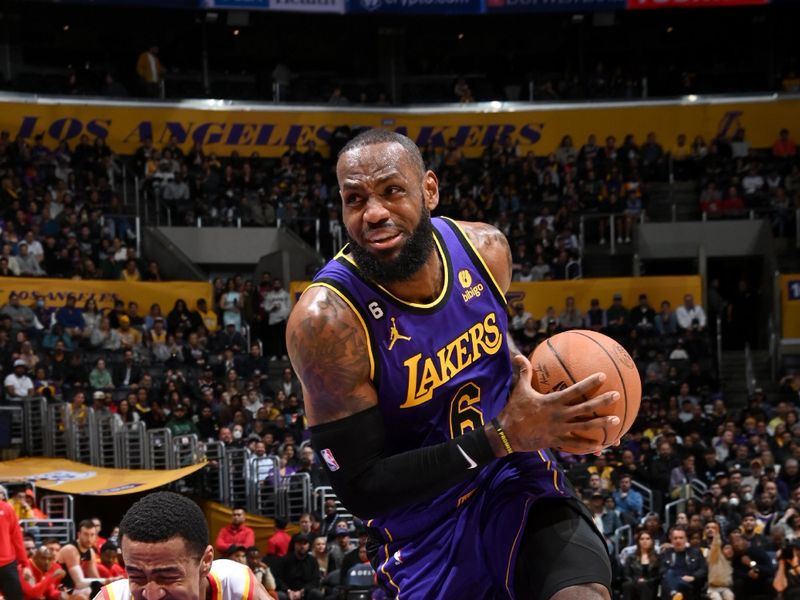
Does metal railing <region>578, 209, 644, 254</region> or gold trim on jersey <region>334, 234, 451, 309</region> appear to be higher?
gold trim on jersey <region>334, 234, 451, 309</region>

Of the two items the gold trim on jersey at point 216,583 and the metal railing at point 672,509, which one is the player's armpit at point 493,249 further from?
the metal railing at point 672,509

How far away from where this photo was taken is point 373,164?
469 centimetres

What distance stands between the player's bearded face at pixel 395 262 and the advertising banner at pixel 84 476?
11203mm

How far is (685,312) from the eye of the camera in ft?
74.5

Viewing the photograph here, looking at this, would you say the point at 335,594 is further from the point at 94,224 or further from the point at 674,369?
the point at 94,224

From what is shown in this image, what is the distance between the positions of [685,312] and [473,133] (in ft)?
28.6

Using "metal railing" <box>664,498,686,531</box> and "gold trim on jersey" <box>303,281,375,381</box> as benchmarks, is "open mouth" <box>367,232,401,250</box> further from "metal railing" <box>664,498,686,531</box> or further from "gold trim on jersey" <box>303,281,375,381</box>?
"metal railing" <box>664,498,686,531</box>

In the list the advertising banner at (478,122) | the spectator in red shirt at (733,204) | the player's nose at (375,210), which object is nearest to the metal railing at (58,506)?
the player's nose at (375,210)

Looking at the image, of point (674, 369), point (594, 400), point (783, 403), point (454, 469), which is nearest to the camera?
point (594, 400)

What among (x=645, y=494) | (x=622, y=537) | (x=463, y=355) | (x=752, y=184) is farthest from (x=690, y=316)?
(x=463, y=355)

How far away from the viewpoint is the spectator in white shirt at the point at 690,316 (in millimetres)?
22595

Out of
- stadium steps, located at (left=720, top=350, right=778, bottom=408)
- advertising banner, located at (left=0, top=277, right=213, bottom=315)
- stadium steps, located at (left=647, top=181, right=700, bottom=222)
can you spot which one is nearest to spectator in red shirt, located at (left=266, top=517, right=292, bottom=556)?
advertising banner, located at (left=0, top=277, right=213, bottom=315)

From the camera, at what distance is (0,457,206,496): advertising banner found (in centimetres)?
1566

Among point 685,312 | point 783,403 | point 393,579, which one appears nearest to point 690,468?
point 783,403
